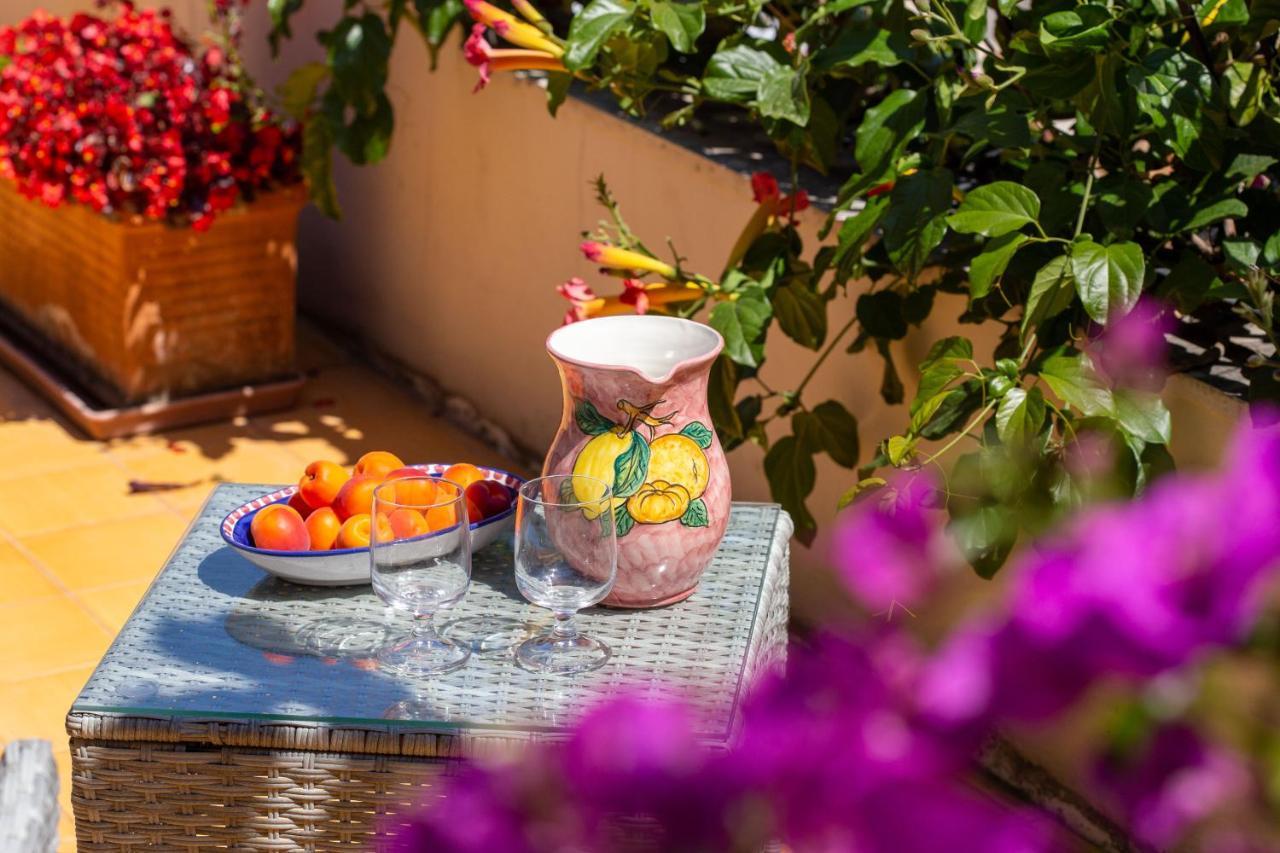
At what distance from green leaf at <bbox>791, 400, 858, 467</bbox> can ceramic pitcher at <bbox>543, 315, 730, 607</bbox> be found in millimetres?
674

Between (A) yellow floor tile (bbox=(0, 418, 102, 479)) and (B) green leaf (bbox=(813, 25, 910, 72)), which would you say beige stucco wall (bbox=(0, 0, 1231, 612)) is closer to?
(B) green leaf (bbox=(813, 25, 910, 72))

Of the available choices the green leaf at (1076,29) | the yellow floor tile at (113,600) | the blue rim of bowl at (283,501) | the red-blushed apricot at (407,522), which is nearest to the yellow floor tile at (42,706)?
the yellow floor tile at (113,600)

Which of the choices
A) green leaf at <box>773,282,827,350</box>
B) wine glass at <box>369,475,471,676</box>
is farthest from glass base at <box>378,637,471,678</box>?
green leaf at <box>773,282,827,350</box>

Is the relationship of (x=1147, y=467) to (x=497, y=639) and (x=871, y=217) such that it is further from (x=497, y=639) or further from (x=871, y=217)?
(x=497, y=639)

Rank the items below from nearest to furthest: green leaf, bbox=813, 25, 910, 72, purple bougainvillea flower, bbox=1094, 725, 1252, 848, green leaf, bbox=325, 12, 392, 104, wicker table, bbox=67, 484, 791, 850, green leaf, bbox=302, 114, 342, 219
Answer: purple bougainvillea flower, bbox=1094, 725, 1252, 848 < wicker table, bbox=67, 484, 791, 850 < green leaf, bbox=813, 25, 910, 72 < green leaf, bbox=325, 12, 392, 104 < green leaf, bbox=302, 114, 342, 219

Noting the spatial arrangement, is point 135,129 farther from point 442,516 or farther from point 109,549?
point 442,516

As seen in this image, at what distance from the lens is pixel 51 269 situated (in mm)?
3689

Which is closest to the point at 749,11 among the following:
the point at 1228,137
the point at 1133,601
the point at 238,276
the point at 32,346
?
the point at 1228,137

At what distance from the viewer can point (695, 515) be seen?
1686 mm

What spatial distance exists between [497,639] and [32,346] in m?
2.51

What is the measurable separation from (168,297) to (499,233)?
71cm

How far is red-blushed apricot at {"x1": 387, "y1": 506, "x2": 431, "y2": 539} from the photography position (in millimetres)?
1587

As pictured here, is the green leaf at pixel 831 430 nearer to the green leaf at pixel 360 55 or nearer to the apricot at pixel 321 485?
the apricot at pixel 321 485

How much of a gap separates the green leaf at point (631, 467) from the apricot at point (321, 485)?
318 mm
